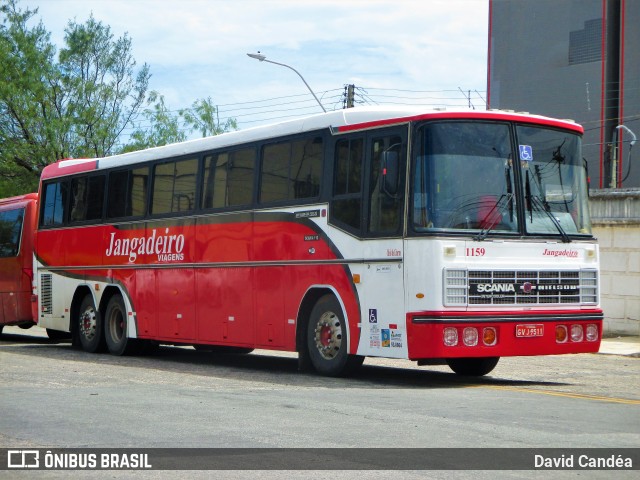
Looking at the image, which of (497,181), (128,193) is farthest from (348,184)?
(128,193)

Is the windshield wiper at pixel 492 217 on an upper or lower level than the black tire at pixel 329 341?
upper

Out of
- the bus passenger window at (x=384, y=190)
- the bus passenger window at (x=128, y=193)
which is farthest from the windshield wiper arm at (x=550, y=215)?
Answer: the bus passenger window at (x=128, y=193)

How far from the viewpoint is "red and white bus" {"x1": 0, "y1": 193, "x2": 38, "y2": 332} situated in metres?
26.5

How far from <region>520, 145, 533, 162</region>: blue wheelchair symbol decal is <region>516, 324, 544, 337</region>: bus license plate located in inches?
80.9

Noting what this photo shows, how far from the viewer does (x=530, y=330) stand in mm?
14117

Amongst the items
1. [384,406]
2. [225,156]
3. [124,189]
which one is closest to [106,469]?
[384,406]

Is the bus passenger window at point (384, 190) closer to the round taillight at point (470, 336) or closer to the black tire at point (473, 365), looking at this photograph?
the round taillight at point (470, 336)

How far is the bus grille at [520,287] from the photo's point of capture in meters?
13.7

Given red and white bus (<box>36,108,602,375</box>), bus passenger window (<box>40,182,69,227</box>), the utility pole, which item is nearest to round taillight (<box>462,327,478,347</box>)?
red and white bus (<box>36,108,602,375</box>)

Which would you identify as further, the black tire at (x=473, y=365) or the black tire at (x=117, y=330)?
the black tire at (x=117, y=330)

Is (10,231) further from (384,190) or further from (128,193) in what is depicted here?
(384,190)

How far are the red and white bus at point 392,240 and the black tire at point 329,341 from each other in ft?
0.08

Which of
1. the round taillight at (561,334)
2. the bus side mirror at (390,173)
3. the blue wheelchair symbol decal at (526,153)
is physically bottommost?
the round taillight at (561,334)

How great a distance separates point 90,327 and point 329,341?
7.86m
